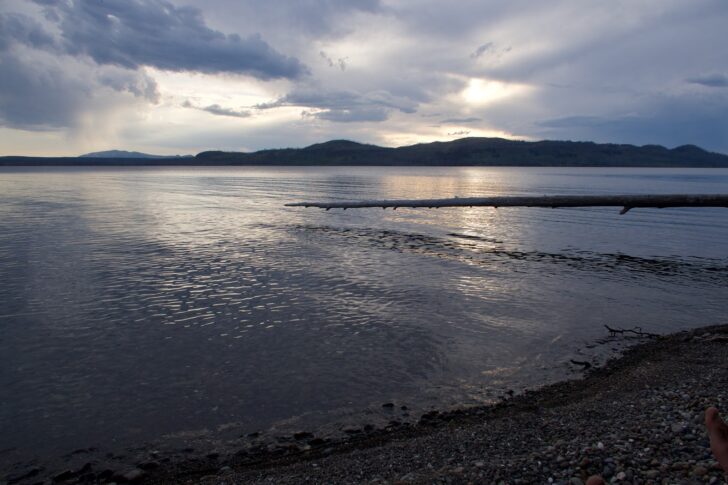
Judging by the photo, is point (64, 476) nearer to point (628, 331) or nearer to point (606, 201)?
point (628, 331)

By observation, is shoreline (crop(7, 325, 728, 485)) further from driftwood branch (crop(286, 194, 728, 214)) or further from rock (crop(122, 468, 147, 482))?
driftwood branch (crop(286, 194, 728, 214))

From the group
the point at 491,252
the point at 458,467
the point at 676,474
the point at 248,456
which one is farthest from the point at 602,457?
the point at 491,252

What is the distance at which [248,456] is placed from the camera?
761cm

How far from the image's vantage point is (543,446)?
682 centimetres

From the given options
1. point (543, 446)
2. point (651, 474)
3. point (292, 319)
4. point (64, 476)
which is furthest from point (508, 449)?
point (292, 319)

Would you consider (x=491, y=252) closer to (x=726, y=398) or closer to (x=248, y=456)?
(x=726, y=398)

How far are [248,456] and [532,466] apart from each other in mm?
4267

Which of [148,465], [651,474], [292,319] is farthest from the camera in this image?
[292,319]

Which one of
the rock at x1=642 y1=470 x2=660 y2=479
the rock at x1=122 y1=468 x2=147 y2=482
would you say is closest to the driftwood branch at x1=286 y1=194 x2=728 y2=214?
the rock at x1=642 y1=470 x2=660 y2=479

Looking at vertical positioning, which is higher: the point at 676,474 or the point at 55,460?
the point at 676,474

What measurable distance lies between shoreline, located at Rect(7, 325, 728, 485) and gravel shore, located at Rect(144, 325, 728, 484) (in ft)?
0.05

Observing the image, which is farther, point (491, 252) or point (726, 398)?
point (491, 252)

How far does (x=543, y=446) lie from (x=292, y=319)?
28.4 ft

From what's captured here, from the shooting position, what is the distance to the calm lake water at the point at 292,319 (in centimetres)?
928
